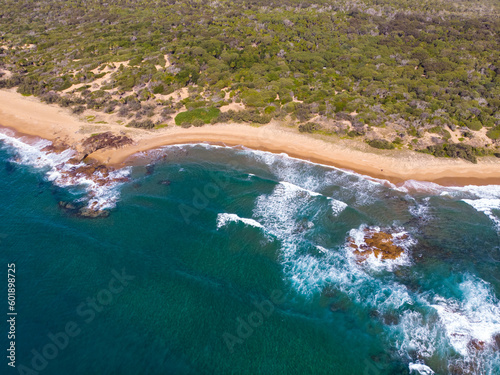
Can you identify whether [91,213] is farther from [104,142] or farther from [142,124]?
[142,124]

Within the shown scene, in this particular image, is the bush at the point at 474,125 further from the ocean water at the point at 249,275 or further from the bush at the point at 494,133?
the ocean water at the point at 249,275

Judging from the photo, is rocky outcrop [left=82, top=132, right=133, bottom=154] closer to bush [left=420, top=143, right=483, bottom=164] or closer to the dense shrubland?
the dense shrubland

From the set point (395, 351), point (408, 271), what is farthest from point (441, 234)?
point (395, 351)

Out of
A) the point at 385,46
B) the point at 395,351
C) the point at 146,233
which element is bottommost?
the point at 395,351

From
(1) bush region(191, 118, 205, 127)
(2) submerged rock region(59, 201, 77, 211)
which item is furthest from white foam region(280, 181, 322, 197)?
(2) submerged rock region(59, 201, 77, 211)

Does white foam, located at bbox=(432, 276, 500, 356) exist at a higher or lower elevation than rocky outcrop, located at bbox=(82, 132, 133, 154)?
lower

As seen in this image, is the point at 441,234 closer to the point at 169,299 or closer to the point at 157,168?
the point at 169,299
